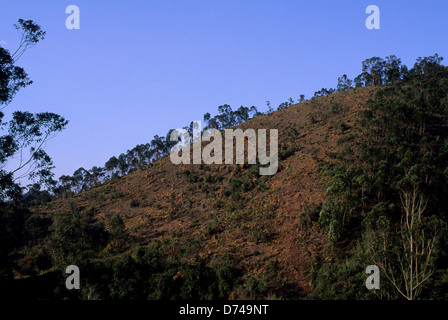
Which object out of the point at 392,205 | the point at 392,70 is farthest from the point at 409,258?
the point at 392,70

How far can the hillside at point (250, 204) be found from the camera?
2291 cm

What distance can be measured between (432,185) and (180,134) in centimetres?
5590

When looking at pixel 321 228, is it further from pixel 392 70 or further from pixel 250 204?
pixel 392 70

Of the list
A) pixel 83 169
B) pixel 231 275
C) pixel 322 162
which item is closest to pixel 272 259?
pixel 231 275

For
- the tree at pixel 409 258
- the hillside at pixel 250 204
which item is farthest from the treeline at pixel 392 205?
the hillside at pixel 250 204

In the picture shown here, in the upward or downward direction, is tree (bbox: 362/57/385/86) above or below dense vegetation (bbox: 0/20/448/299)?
above

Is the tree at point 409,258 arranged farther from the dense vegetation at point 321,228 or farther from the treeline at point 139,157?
the treeline at point 139,157

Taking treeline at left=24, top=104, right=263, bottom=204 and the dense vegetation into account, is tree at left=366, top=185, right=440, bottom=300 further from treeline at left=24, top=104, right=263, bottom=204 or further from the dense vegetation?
treeline at left=24, top=104, right=263, bottom=204

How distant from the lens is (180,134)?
73.8 m

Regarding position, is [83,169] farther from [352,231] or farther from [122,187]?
[352,231]

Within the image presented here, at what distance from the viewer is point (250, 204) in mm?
32094

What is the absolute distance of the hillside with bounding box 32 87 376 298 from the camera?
2291 centimetres

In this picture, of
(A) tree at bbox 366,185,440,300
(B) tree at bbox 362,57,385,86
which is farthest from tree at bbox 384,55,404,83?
(A) tree at bbox 366,185,440,300
